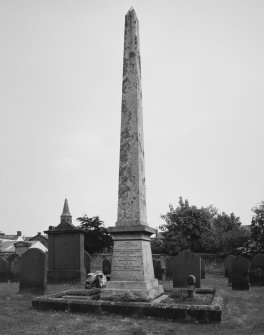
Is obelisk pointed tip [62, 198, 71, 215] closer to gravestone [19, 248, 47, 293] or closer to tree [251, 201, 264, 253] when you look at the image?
tree [251, 201, 264, 253]

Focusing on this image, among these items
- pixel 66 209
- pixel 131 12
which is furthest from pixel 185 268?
pixel 66 209

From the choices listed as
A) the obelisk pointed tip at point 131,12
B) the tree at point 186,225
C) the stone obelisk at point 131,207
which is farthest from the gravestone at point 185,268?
the tree at point 186,225

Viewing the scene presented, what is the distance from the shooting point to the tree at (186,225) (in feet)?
125

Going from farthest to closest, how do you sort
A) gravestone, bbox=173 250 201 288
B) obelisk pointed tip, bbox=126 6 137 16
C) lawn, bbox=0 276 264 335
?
gravestone, bbox=173 250 201 288 < obelisk pointed tip, bbox=126 6 137 16 < lawn, bbox=0 276 264 335

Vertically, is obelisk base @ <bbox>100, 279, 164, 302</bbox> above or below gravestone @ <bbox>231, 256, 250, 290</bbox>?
above

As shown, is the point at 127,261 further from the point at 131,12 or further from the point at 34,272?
the point at 131,12

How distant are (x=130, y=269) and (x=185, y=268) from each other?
5.32 metres

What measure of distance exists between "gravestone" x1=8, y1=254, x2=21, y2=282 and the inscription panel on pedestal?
10.8 metres

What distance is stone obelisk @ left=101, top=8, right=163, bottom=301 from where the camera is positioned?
304 inches

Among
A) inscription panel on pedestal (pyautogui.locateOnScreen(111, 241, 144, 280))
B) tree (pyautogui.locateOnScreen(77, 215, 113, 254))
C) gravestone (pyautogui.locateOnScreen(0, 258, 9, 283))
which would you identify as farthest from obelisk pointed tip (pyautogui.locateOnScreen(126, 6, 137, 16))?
tree (pyautogui.locateOnScreen(77, 215, 113, 254))

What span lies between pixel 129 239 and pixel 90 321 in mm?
2262

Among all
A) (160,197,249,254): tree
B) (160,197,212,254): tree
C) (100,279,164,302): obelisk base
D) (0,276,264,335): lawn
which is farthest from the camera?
(160,197,212,254): tree

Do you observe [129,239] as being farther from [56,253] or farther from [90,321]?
[56,253]

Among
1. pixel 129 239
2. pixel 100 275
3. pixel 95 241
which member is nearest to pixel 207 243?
pixel 95 241
